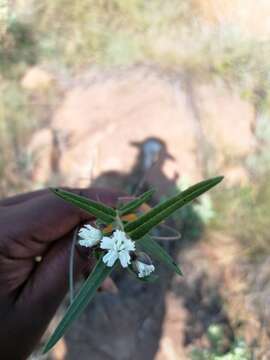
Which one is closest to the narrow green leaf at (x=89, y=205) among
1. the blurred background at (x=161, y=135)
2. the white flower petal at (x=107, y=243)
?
the white flower petal at (x=107, y=243)

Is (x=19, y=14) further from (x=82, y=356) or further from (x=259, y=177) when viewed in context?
(x=82, y=356)

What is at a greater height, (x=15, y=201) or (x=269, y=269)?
(x=15, y=201)

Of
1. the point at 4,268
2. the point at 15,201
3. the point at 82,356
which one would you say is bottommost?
the point at 82,356

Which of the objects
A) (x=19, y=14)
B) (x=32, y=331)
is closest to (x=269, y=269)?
(x=32, y=331)

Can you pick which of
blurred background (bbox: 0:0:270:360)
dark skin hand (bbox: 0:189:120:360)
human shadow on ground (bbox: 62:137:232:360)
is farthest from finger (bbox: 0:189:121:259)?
human shadow on ground (bbox: 62:137:232:360)

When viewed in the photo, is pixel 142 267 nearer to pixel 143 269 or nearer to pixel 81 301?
pixel 143 269

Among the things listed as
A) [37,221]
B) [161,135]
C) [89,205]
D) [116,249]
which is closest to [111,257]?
[116,249]
